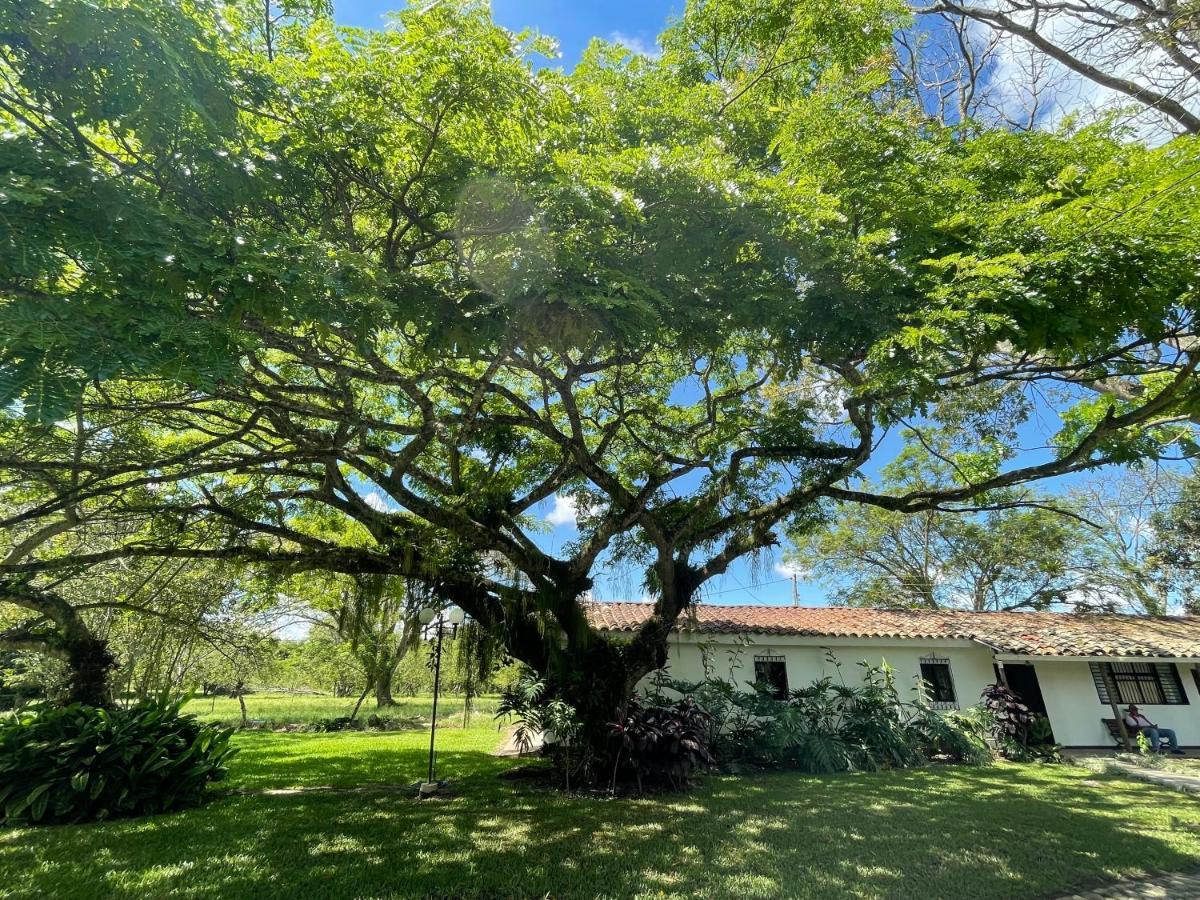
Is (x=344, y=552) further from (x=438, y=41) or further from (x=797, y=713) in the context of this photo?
(x=797, y=713)

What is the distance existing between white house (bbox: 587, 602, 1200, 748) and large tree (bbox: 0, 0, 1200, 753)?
7216 millimetres

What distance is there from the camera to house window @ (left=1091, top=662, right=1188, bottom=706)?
1500 cm

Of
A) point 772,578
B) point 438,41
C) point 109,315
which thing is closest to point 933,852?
point 772,578

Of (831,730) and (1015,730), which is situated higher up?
(831,730)

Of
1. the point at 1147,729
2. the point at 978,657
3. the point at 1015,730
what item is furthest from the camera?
the point at 978,657

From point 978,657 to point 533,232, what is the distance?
16194 mm

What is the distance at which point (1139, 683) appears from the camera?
15.2m

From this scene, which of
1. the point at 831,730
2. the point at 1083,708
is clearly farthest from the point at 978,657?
the point at 831,730

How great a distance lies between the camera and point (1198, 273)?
4.50 meters

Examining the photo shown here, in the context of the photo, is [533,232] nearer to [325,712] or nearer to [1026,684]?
[1026,684]

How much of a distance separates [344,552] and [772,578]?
6991mm

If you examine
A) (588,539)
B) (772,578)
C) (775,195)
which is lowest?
(772,578)

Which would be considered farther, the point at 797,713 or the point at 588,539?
the point at 797,713

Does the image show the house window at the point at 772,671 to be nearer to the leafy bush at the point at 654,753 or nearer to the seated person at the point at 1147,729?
the leafy bush at the point at 654,753
